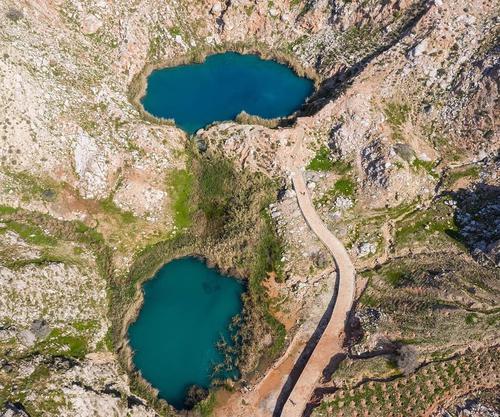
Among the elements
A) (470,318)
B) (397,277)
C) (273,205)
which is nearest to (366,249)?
(397,277)

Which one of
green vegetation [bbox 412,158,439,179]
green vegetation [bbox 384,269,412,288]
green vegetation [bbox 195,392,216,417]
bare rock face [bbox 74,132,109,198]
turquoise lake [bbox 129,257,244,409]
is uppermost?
green vegetation [bbox 412,158,439,179]

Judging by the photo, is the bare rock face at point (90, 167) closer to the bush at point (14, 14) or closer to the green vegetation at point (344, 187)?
the bush at point (14, 14)

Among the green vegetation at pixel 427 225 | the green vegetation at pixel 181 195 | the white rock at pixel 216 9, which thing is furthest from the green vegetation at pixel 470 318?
the white rock at pixel 216 9

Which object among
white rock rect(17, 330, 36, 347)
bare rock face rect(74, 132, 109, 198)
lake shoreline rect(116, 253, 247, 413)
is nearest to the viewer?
white rock rect(17, 330, 36, 347)

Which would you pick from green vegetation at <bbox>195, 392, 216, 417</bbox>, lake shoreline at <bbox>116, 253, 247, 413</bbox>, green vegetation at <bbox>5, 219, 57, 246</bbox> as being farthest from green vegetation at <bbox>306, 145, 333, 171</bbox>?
green vegetation at <bbox>5, 219, 57, 246</bbox>

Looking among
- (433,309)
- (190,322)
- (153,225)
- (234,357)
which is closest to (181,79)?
(153,225)

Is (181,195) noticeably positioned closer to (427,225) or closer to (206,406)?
(206,406)

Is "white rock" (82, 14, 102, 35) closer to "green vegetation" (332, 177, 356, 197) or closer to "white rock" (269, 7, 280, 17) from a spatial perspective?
"white rock" (269, 7, 280, 17)
